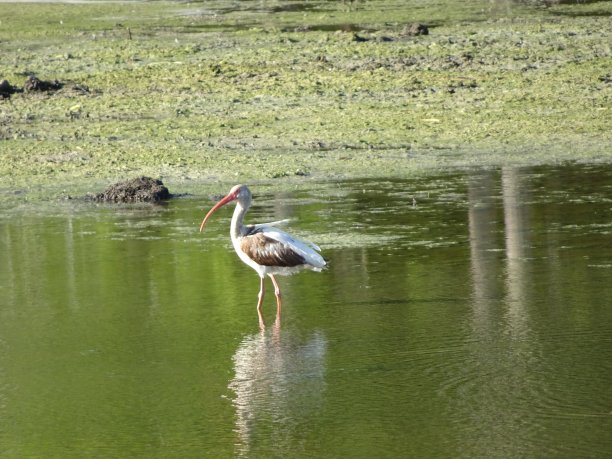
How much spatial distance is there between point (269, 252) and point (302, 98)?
9.97 metres

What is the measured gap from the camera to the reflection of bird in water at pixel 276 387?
6711mm

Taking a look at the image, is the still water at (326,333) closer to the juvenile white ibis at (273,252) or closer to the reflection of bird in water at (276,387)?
the reflection of bird in water at (276,387)

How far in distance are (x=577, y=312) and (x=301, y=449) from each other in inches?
123

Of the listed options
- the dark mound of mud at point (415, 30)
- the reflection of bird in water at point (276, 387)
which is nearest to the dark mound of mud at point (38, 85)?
the dark mound of mud at point (415, 30)

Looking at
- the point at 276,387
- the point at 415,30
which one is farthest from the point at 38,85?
the point at 276,387

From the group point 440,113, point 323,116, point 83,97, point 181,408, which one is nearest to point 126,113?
point 83,97

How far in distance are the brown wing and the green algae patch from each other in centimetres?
561

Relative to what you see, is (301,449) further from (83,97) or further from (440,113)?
(83,97)

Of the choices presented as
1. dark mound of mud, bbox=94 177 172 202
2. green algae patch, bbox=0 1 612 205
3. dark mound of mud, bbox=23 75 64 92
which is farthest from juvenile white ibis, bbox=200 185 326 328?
dark mound of mud, bbox=23 75 64 92

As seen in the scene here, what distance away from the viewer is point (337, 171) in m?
15.4

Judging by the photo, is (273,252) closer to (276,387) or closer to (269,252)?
(269,252)

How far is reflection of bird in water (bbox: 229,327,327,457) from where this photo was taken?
6.71 metres

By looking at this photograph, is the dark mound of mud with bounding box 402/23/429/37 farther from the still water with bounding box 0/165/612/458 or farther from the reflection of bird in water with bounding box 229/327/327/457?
the reflection of bird in water with bounding box 229/327/327/457

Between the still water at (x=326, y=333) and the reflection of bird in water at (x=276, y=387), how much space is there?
0.02 m
